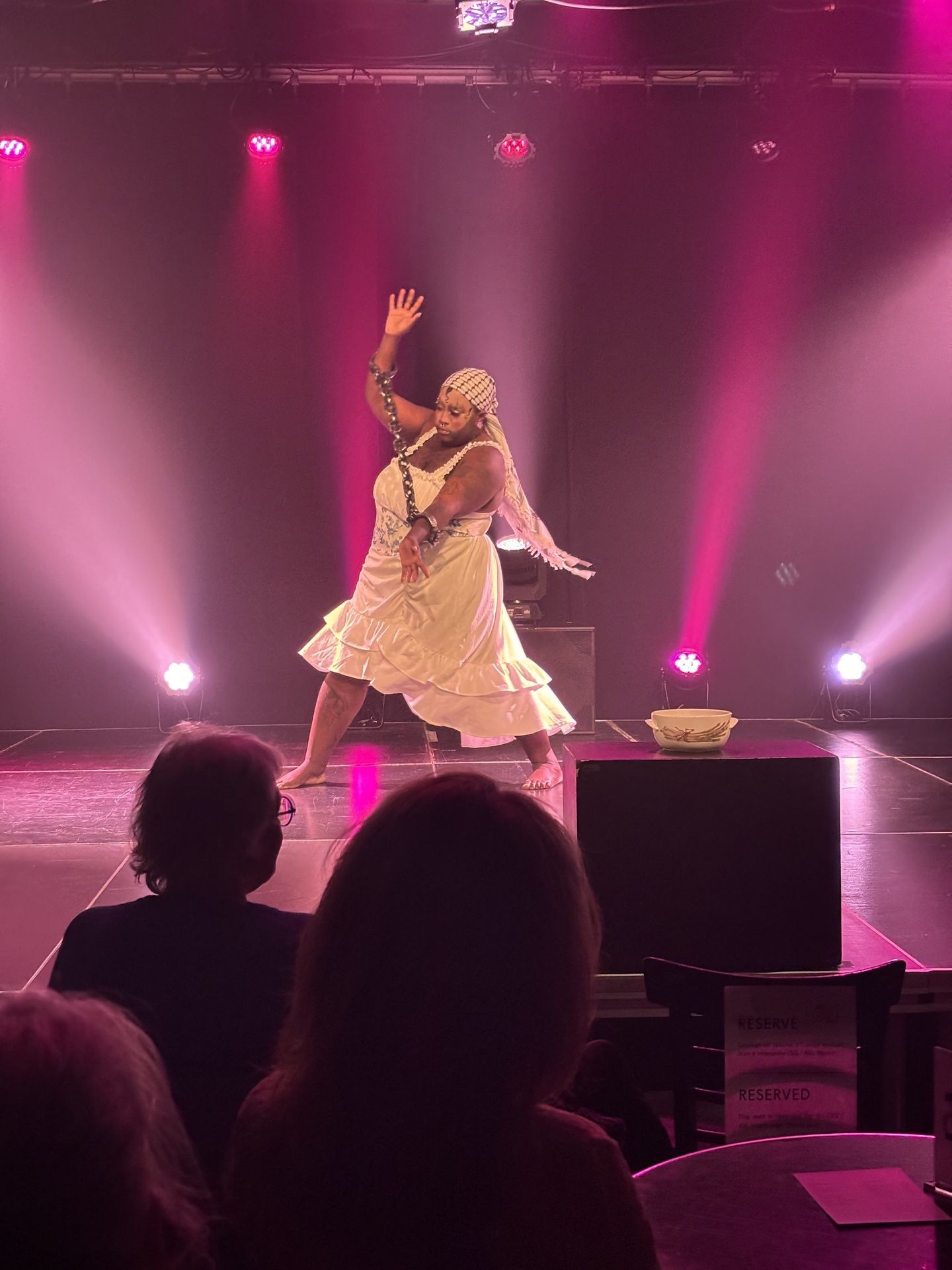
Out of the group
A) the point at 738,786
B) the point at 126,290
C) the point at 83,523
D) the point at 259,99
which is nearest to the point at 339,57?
the point at 259,99

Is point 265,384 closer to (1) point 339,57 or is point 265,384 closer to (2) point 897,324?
(1) point 339,57

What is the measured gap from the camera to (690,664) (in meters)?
8.06

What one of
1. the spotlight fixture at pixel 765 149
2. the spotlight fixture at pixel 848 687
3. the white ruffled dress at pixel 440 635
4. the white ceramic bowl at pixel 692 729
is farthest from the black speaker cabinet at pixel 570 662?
the white ceramic bowl at pixel 692 729

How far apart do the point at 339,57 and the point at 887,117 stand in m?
3.40

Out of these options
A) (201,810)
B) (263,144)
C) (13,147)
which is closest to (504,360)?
(263,144)

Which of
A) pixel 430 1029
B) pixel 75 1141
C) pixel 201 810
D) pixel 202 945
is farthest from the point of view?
pixel 201 810

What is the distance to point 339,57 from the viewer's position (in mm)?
7461

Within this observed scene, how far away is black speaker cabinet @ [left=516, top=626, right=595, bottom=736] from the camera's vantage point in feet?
25.2

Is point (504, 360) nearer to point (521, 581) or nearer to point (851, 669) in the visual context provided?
point (521, 581)

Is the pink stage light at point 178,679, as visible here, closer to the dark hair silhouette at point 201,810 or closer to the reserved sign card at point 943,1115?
the dark hair silhouette at point 201,810

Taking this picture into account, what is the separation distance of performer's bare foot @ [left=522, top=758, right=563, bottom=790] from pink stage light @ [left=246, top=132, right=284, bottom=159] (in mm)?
4282

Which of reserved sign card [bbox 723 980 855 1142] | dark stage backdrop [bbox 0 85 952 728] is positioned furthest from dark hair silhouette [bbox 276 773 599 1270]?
dark stage backdrop [bbox 0 85 952 728]

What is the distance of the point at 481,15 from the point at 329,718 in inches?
136

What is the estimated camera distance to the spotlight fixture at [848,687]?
822 cm
